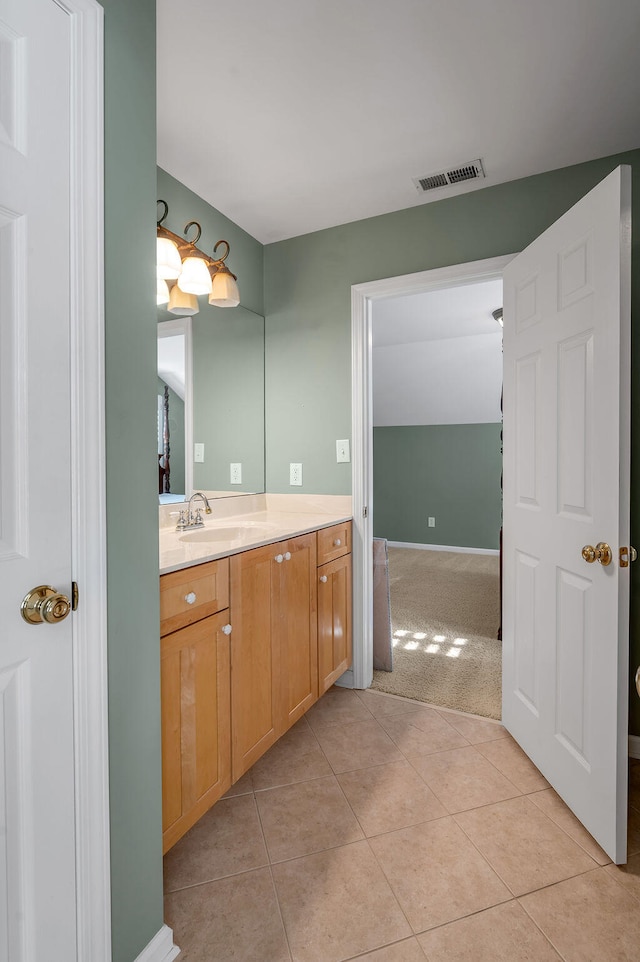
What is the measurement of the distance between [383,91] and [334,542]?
1785mm

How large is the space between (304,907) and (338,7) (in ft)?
8.18

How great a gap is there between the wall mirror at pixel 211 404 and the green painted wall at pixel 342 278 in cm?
12

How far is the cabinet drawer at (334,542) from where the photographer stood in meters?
2.22

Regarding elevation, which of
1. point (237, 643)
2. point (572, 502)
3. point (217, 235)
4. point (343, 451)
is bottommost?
point (237, 643)

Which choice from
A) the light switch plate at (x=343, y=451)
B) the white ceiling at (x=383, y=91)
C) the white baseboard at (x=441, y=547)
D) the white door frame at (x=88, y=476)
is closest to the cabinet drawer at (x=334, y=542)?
the light switch plate at (x=343, y=451)

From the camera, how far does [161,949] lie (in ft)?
3.76

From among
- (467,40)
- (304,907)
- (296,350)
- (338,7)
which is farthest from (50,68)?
(304,907)

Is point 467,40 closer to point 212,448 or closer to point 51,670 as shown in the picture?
point 212,448

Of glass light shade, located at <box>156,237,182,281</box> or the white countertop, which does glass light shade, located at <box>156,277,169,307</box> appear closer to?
glass light shade, located at <box>156,237,182,281</box>

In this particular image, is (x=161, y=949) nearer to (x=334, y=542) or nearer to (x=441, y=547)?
(x=334, y=542)

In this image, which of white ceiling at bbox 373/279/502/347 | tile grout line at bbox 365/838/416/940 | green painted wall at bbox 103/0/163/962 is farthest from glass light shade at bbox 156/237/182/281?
tile grout line at bbox 365/838/416/940

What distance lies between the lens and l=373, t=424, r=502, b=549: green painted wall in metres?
5.79

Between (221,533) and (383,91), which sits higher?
(383,91)

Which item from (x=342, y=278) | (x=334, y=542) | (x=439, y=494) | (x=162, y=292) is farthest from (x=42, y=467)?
(x=439, y=494)
